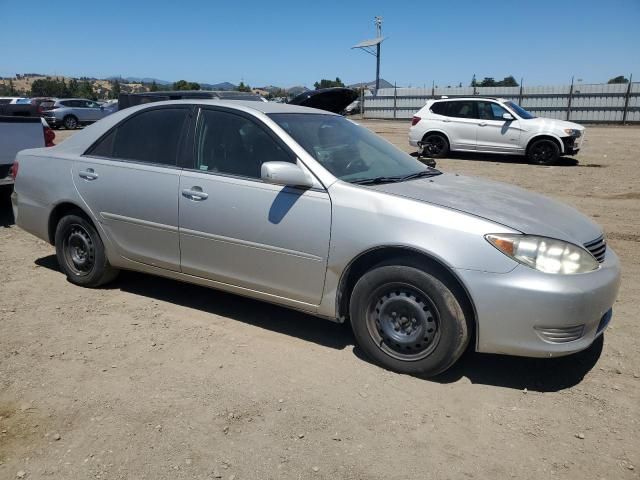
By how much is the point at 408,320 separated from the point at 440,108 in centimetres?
1252

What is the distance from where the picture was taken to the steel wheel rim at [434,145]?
1488 centimetres

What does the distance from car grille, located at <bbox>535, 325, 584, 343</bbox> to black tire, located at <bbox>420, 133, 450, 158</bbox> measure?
1215 cm

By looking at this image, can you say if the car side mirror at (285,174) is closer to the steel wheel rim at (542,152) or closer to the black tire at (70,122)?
the steel wheel rim at (542,152)

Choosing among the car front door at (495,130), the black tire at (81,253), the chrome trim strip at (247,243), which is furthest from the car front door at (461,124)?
the chrome trim strip at (247,243)

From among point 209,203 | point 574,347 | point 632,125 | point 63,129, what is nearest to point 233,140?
point 209,203

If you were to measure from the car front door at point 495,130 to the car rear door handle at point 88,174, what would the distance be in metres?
Result: 11.5

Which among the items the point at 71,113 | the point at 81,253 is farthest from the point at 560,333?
the point at 71,113

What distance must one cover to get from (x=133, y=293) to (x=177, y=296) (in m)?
0.41

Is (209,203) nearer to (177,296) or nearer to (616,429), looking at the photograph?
(177,296)

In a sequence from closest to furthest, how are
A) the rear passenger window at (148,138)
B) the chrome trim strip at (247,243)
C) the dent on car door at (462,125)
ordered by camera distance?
1. the chrome trim strip at (247,243)
2. the rear passenger window at (148,138)
3. the dent on car door at (462,125)

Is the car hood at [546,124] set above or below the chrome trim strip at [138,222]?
above

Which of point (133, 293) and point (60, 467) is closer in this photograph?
point (60, 467)

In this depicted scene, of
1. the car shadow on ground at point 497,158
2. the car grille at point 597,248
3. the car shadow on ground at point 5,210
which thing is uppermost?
the car grille at point 597,248

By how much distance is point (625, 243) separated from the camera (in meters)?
6.42
